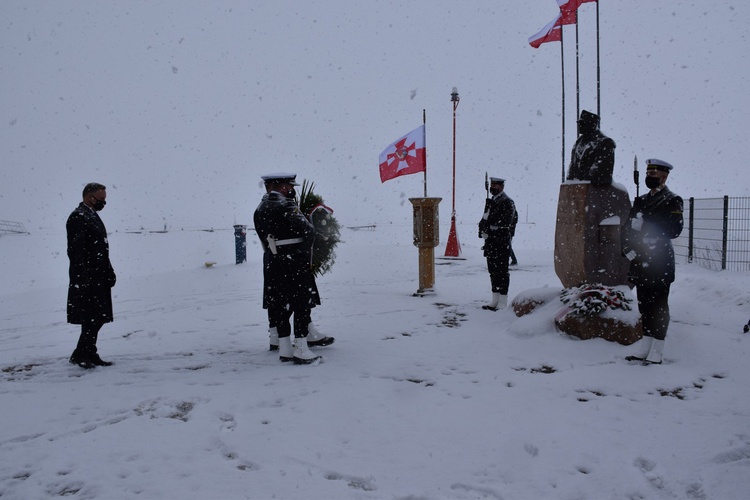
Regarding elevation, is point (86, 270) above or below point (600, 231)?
below

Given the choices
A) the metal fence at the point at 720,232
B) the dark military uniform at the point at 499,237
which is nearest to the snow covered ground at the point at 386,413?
the dark military uniform at the point at 499,237

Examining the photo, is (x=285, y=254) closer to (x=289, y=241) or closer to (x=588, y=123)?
(x=289, y=241)

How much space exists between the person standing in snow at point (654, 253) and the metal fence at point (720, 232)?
771 cm

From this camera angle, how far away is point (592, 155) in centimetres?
571

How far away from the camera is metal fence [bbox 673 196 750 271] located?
34.2 feet

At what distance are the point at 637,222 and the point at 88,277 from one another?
216 inches

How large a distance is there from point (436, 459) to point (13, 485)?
2411 mm

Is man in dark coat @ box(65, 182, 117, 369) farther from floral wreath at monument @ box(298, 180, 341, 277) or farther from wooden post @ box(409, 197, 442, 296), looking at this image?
wooden post @ box(409, 197, 442, 296)

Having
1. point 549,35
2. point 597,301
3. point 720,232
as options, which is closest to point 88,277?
point 597,301

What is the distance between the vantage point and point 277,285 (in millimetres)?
4828

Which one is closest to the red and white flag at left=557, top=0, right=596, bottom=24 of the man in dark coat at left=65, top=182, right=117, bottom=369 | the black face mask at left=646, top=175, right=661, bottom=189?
the black face mask at left=646, top=175, right=661, bottom=189

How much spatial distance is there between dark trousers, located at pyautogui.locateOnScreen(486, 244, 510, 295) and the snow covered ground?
653 millimetres

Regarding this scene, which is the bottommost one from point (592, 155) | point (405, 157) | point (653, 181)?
point (653, 181)

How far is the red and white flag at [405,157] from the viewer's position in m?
10.3
